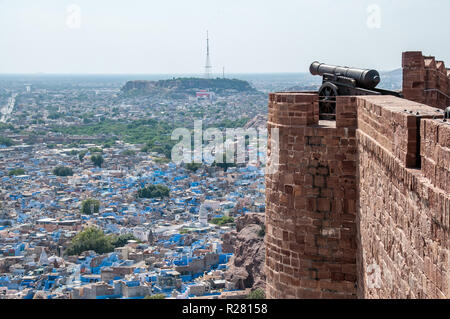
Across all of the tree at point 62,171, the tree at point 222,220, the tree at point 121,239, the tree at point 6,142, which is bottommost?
the tree at point 121,239

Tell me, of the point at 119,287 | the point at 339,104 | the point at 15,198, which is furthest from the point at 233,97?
the point at 339,104

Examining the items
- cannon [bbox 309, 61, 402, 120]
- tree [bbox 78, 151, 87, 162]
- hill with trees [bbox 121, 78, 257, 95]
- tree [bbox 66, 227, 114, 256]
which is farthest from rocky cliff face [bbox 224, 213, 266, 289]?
hill with trees [bbox 121, 78, 257, 95]

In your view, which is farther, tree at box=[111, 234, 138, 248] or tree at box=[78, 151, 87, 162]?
tree at box=[78, 151, 87, 162]

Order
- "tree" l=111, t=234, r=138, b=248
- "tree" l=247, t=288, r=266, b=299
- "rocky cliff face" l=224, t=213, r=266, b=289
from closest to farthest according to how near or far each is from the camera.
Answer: "tree" l=247, t=288, r=266, b=299, "rocky cliff face" l=224, t=213, r=266, b=289, "tree" l=111, t=234, r=138, b=248

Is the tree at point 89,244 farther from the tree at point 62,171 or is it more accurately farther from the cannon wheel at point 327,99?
the cannon wheel at point 327,99

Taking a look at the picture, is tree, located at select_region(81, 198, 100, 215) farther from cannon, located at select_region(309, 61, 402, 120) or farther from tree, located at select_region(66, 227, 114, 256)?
cannon, located at select_region(309, 61, 402, 120)

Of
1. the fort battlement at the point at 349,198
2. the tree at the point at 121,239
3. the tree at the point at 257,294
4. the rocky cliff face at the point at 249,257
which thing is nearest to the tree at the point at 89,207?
the tree at the point at 121,239

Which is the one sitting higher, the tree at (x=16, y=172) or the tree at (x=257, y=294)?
the tree at (x=257, y=294)
